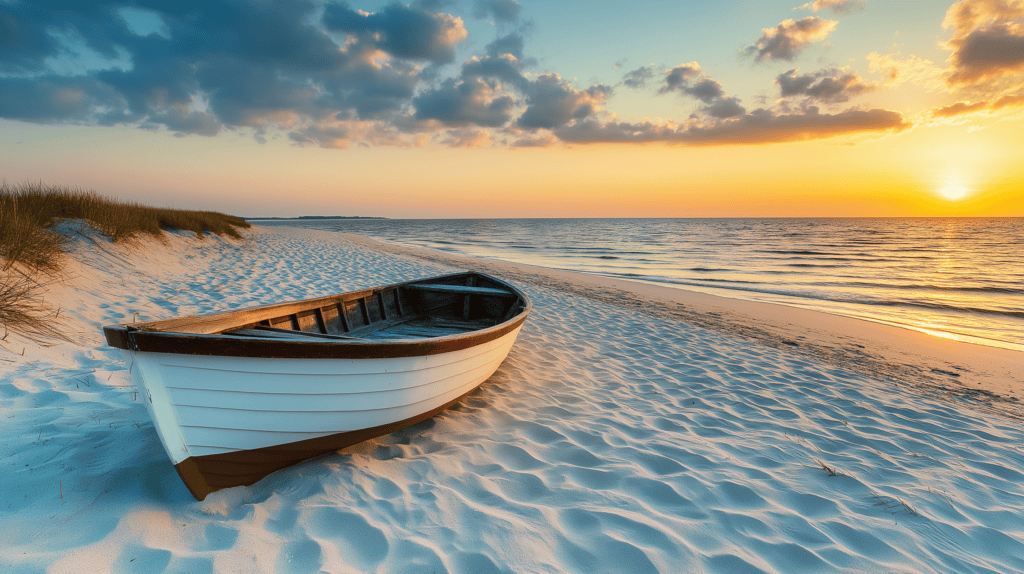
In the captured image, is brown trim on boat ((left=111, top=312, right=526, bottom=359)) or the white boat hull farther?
the white boat hull

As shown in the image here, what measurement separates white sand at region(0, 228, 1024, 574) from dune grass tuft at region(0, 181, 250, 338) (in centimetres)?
36

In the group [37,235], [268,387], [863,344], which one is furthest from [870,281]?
[37,235]

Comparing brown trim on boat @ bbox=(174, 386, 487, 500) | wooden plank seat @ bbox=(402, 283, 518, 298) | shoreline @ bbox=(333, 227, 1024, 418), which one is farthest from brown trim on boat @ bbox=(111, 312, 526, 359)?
shoreline @ bbox=(333, 227, 1024, 418)

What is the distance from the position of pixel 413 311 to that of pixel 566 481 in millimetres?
3865

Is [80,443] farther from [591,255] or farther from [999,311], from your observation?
[591,255]

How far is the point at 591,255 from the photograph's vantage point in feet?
81.0

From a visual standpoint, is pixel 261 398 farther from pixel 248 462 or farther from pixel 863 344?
pixel 863 344

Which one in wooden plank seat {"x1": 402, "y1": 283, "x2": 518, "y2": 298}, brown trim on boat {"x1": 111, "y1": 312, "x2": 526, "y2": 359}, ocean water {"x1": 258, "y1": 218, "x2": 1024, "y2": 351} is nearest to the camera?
brown trim on boat {"x1": 111, "y1": 312, "x2": 526, "y2": 359}

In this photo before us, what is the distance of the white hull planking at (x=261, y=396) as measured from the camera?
84.4 inches

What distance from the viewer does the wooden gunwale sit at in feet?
6.61

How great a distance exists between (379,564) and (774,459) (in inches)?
117

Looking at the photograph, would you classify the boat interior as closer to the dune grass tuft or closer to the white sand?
the white sand

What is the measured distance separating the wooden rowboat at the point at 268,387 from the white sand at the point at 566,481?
0.71 feet

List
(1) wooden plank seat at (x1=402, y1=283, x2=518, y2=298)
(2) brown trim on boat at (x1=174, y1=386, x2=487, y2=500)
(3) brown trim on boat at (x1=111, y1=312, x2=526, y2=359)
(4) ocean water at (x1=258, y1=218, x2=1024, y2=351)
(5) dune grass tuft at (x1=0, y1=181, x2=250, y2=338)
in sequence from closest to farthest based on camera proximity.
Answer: (3) brown trim on boat at (x1=111, y1=312, x2=526, y2=359), (2) brown trim on boat at (x1=174, y1=386, x2=487, y2=500), (5) dune grass tuft at (x1=0, y1=181, x2=250, y2=338), (1) wooden plank seat at (x1=402, y1=283, x2=518, y2=298), (4) ocean water at (x1=258, y1=218, x2=1024, y2=351)
